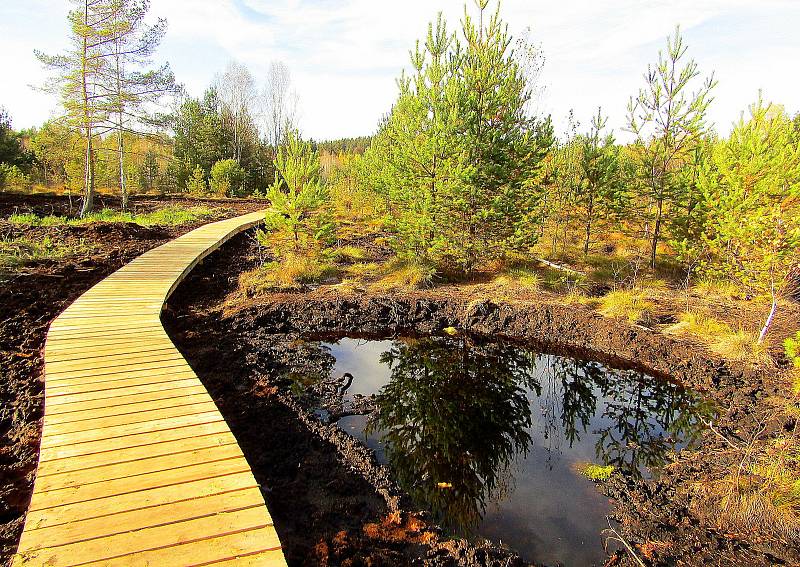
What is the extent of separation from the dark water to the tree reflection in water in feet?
0.05

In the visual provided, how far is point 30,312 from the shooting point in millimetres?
6285

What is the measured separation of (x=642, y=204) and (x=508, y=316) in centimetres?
768

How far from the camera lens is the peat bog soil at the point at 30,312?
126 inches

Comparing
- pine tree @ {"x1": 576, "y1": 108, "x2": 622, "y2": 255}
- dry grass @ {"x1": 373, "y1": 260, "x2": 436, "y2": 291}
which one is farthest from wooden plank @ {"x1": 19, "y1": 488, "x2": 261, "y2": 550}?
pine tree @ {"x1": 576, "y1": 108, "x2": 622, "y2": 255}

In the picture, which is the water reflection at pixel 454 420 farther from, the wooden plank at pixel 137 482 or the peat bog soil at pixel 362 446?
the wooden plank at pixel 137 482

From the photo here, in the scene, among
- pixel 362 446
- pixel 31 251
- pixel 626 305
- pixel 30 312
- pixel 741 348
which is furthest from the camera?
pixel 31 251

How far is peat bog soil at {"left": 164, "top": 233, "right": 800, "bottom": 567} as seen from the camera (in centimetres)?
294

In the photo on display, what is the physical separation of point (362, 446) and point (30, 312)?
18.6 ft

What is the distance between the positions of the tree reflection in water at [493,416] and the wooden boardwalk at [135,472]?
62.7 inches

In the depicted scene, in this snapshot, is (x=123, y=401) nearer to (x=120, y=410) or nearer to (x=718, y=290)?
(x=120, y=410)

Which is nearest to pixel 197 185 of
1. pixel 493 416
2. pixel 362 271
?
pixel 362 271

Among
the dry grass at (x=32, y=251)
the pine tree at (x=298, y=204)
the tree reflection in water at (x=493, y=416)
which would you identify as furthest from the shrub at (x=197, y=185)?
the tree reflection in water at (x=493, y=416)

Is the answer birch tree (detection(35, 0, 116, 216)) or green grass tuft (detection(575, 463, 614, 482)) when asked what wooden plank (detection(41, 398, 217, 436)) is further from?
birch tree (detection(35, 0, 116, 216))

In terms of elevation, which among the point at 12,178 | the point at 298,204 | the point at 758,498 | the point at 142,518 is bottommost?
the point at 758,498
